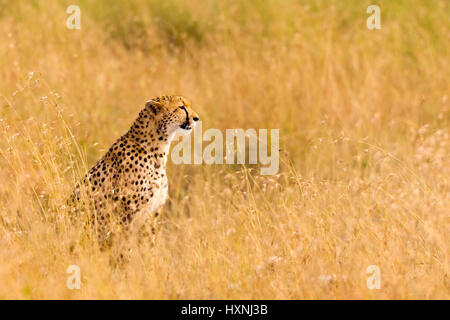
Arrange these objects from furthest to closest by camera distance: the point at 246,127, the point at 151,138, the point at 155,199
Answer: the point at 246,127, the point at 151,138, the point at 155,199

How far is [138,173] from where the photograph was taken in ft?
14.4

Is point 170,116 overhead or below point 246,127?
below

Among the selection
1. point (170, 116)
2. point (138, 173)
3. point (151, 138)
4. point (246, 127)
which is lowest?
point (138, 173)

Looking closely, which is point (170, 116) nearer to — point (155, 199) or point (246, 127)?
point (155, 199)

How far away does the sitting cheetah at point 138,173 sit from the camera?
420 cm

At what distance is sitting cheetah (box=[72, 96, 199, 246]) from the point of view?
4203 millimetres

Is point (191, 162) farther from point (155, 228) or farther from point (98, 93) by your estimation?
point (155, 228)

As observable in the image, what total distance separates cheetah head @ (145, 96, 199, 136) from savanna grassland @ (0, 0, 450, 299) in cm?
48

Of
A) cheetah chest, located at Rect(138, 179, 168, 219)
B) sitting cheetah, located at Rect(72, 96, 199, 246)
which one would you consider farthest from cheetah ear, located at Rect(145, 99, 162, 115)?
cheetah chest, located at Rect(138, 179, 168, 219)

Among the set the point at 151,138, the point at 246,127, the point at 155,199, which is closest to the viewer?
the point at 155,199

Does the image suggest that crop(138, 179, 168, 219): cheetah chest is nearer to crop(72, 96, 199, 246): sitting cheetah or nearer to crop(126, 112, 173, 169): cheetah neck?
crop(72, 96, 199, 246): sitting cheetah

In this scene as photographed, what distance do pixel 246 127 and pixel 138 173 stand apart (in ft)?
7.79

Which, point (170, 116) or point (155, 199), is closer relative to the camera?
point (155, 199)

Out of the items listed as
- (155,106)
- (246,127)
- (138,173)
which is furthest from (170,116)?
(246,127)
